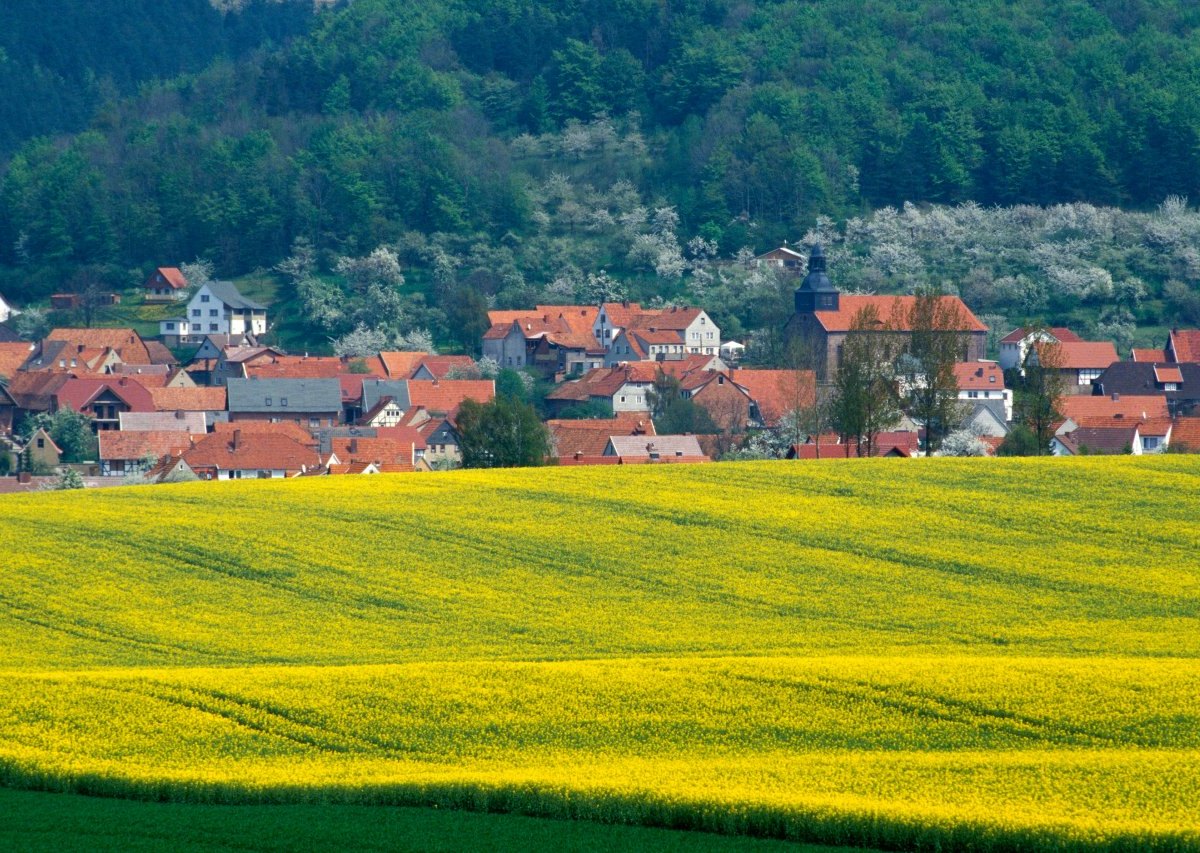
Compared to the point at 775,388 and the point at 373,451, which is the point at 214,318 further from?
the point at 373,451

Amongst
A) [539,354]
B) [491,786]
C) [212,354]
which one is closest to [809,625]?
[491,786]

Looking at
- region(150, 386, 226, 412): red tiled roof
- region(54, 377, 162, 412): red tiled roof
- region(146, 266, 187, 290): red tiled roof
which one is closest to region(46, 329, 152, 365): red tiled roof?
region(54, 377, 162, 412): red tiled roof

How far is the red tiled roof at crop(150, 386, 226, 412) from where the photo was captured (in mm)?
90688

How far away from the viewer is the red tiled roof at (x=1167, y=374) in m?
92.1

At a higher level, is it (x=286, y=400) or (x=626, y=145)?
(x=626, y=145)

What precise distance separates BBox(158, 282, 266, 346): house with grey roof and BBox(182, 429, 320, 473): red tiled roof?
149 ft

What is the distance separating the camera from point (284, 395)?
9275cm

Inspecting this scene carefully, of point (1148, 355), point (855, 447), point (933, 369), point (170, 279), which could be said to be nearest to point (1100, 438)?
point (855, 447)

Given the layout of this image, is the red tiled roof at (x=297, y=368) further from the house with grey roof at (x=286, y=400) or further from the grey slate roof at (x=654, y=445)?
the grey slate roof at (x=654, y=445)

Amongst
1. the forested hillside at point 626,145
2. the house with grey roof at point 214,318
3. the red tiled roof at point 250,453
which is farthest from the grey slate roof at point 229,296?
the red tiled roof at point 250,453

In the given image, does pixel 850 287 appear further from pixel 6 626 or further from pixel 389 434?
pixel 6 626

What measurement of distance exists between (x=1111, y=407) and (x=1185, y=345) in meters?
18.1

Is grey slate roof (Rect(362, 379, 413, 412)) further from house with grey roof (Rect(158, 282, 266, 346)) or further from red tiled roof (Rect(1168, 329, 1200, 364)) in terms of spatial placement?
red tiled roof (Rect(1168, 329, 1200, 364))

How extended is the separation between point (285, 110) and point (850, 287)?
64312mm
